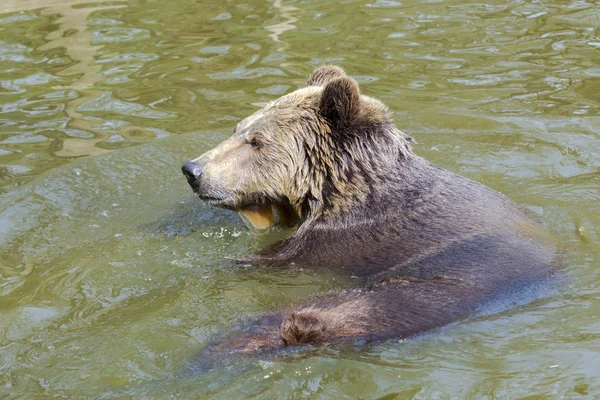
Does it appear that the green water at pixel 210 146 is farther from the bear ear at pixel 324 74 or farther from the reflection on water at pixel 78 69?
the bear ear at pixel 324 74

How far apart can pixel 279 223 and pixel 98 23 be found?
8270mm

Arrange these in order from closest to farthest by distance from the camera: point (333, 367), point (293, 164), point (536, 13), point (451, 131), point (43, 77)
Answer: point (333, 367) → point (293, 164) → point (451, 131) → point (43, 77) → point (536, 13)

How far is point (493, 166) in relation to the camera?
29.2 ft

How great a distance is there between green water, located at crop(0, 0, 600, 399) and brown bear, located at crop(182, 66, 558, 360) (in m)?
0.21

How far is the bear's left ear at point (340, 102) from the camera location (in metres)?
6.66

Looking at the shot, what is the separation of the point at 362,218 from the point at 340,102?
0.96 meters

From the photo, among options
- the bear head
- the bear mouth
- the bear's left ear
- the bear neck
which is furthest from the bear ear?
the bear mouth

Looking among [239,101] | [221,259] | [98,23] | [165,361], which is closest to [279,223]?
[221,259]

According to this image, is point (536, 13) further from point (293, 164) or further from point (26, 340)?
point (26, 340)

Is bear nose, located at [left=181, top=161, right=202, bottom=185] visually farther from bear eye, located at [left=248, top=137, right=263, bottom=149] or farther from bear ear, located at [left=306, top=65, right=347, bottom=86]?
bear ear, located at [left=306, top=65, right=347, bottom=86]

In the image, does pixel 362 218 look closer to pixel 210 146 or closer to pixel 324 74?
pixel 324 74

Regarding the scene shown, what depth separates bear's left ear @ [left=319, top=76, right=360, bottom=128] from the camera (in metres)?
6.66

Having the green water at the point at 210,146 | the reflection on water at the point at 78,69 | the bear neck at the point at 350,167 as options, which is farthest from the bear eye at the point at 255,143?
the reflection on water at the point at 78,69

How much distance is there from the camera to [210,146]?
9805mm
